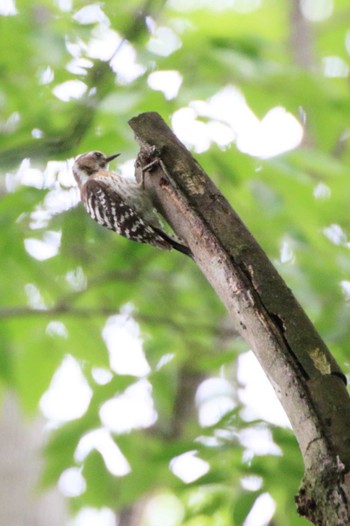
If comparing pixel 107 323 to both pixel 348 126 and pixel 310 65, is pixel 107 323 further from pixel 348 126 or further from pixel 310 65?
pixel 310 65

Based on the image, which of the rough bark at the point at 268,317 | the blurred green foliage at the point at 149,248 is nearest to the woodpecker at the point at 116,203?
the blurred green foliage at the point at 149,248

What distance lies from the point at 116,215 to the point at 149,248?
0.26 m

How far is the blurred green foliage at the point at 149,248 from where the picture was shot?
3.29 metres

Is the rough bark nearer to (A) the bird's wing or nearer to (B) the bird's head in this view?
(A) the bird's wing

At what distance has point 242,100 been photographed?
3.99 meters

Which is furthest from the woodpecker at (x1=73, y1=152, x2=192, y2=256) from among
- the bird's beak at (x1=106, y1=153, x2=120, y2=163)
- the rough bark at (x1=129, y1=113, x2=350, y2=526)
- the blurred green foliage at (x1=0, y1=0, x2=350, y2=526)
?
the rough bark at (x1=129, y1=113, x2=350, y2=526)

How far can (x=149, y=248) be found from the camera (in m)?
3.86

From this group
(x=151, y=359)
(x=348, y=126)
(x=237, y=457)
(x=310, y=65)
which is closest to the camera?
(x=237, y=457)

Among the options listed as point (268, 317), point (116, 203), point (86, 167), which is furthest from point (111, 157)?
point (268, 317)

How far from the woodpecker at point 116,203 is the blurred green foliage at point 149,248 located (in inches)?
4.7

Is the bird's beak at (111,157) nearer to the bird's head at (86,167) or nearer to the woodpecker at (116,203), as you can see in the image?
the woodpecker at (116,203)

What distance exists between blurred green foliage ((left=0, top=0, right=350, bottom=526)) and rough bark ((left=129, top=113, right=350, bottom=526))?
0.85m

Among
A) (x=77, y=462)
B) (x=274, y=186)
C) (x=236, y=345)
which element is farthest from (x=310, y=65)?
(x=77, y=462)

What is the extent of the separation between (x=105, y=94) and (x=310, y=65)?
10.2 feet
